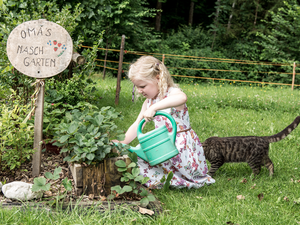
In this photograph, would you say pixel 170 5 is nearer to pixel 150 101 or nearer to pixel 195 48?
pixel 195 48

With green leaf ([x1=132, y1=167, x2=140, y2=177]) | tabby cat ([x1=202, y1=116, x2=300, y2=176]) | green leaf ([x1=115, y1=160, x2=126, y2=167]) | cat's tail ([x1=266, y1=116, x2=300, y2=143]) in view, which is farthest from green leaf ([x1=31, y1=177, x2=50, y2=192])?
cat's tail ([x1=266, y1=116, x2=300, y2=143])

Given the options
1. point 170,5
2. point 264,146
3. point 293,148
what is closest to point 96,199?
point 264,146

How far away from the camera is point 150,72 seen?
8.91 ft

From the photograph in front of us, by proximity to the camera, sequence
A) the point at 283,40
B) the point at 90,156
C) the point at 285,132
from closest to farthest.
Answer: the point at 90,156
the point at 285,132
the point at 283,40

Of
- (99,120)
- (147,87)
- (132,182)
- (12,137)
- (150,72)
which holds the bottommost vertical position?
(132,182)

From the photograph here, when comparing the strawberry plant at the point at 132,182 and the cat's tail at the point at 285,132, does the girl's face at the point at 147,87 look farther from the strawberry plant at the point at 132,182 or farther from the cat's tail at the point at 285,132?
the cat's tail at the point at 285,132

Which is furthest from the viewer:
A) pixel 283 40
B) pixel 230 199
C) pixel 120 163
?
pixel 283 40

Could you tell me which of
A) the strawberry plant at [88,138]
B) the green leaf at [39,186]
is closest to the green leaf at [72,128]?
the strawberry plant at [88,138]

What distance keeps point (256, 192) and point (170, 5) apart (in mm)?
20421

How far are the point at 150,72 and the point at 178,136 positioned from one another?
0.71m

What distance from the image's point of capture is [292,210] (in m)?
2.43

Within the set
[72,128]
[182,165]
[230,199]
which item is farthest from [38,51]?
[230,199]

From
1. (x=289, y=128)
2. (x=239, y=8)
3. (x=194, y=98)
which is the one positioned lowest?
(x=194, y=98)

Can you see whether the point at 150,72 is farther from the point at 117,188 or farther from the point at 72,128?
the point at 117,188
